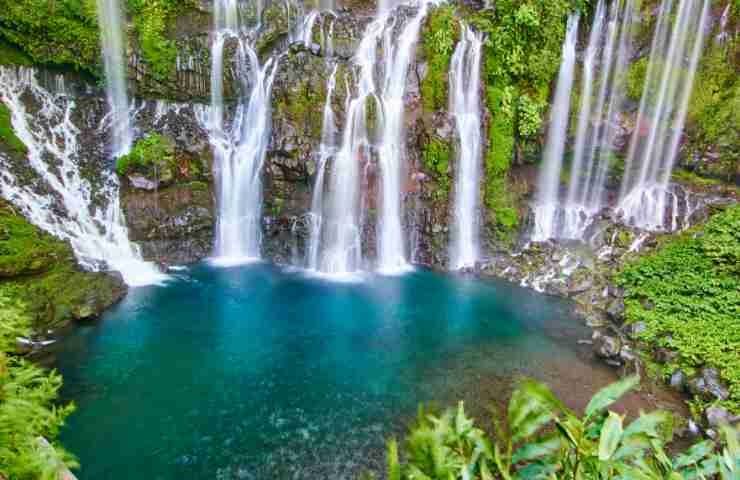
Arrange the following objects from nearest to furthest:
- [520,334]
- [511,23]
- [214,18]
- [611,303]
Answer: [520,334] → [611,303] → [511,23] → [214,18]

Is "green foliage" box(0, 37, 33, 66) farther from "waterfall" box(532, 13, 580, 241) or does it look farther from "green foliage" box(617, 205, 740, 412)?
"green foliage" box(617, 205, 740, 412)

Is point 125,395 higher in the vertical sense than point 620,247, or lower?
lower

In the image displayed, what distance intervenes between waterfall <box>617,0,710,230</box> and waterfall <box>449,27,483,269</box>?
5.80 meters

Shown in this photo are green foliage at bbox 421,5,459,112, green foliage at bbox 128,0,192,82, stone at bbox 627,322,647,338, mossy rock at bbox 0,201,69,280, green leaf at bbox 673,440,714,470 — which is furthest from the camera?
green foliage at bbox 128,0,192,82

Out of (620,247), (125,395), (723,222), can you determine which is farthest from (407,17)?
(125,395)

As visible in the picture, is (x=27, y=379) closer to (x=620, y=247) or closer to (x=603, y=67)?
(x=620, y=247)

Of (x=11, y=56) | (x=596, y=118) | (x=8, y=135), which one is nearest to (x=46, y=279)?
(x=8, y=135)

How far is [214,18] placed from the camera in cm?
1873

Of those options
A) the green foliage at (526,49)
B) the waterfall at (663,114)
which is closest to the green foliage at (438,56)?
the green foliage at (526,49)

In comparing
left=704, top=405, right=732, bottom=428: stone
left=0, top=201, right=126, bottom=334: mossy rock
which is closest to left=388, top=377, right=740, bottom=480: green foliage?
left=704, top=405, right=732, bottom=428: stone

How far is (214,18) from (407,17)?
7750 mm

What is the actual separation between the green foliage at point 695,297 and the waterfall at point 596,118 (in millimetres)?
4051

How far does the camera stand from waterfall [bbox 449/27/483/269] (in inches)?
705

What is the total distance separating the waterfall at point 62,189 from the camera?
15719 mm
